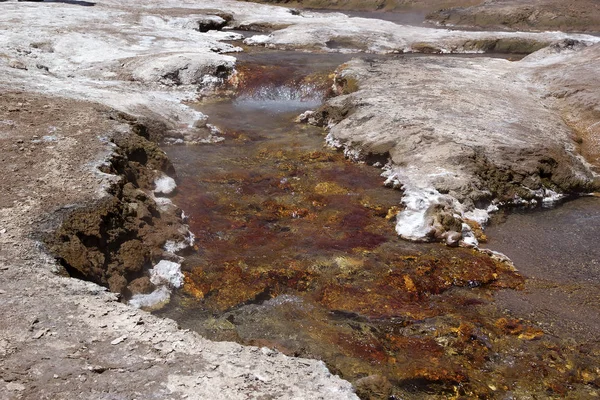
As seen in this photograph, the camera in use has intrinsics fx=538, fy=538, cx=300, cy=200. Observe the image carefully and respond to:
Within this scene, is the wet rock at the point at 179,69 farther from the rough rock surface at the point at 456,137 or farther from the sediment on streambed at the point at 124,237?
the sediment on streambed at the point at 124,237

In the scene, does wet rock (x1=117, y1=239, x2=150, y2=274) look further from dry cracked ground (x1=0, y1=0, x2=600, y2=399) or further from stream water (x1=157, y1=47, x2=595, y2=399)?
stream water (x1=157, y1=47, x2=595, y2=399)

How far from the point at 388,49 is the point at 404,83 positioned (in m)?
6.85

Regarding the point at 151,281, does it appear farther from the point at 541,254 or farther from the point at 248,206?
the point at 541,254

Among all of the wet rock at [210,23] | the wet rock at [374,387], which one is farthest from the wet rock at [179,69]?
the wet rock at [374,387]

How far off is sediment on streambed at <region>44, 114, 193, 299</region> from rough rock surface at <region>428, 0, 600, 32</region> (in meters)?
23.6

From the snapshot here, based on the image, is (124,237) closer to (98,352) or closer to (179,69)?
(98,352)

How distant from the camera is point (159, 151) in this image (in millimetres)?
8203

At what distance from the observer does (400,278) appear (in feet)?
19.8

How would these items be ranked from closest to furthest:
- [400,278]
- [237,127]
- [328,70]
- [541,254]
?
1. [400,278]
2. [541,254]
3. [237,127]
4. [328,70]

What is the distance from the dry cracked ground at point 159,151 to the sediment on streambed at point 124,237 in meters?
0.03

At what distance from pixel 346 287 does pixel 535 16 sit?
24.9 metres

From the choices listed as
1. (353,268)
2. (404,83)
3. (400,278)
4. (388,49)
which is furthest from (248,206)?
(388,49)

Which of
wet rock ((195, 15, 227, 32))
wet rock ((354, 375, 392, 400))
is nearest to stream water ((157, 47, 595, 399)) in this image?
wet rock ((354, 375, 392, 400))

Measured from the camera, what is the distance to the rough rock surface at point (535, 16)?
83.0 ft
